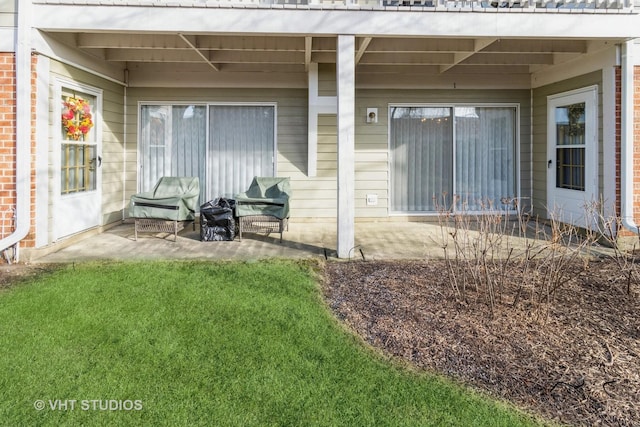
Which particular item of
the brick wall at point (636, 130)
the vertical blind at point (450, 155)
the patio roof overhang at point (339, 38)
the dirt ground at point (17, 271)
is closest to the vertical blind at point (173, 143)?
the patio roof overhang at point (339, 38)

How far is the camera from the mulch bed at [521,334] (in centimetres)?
266

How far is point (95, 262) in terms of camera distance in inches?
213

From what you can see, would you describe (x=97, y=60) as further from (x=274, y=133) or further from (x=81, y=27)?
(x=274, y=133)

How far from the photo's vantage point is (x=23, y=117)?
17.7 ft

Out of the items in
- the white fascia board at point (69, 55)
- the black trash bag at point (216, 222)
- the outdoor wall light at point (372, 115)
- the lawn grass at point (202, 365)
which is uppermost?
the white fascia board at point (69, 55)

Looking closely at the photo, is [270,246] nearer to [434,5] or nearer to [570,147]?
[434,5]

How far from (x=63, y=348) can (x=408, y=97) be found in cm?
705

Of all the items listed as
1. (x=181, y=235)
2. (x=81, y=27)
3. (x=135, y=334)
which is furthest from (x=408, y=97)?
(x=135, y=334)

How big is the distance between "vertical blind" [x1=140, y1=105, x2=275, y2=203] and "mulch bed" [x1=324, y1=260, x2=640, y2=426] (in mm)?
4125

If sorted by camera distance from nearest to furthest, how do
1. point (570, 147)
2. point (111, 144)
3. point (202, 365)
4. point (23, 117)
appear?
point (202, 365) → point (23, 117) → point (570, 147) → point (111, 144)

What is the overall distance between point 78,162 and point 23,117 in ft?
4.59

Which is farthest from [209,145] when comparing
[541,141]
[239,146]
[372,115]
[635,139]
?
[635,139]

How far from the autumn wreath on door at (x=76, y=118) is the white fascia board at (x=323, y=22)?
3.68 ft

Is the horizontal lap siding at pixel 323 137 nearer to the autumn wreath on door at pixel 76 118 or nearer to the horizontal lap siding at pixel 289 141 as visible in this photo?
the horizontal lap siding at pixel 289 141
